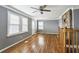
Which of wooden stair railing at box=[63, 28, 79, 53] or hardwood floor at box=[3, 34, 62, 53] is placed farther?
hardwood floor at box=[3, 34, 62, 53]

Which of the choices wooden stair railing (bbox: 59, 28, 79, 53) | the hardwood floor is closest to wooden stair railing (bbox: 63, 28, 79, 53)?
wooden stair railing (bbox: 59, 28, 79, 53)

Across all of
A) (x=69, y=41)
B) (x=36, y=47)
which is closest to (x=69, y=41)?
(x=69, y=41)

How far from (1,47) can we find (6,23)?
2.98 feet

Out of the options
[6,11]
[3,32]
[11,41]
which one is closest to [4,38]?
[3,32]

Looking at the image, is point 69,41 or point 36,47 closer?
point 69,41

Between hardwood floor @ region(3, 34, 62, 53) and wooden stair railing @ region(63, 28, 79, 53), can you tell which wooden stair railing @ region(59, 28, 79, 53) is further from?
hardwood floor @ region(3, 34, 62, 53)

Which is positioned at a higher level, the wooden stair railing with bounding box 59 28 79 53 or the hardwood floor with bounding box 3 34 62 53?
the wooden stair railing with bounding box 59 28 79 53

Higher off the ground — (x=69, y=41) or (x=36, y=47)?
(x=69, y=41)

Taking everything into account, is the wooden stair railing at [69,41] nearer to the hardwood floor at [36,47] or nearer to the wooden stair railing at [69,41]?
the wooden stair railing at [69,41]

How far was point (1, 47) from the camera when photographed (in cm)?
335

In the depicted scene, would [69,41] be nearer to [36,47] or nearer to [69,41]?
[69,41]
